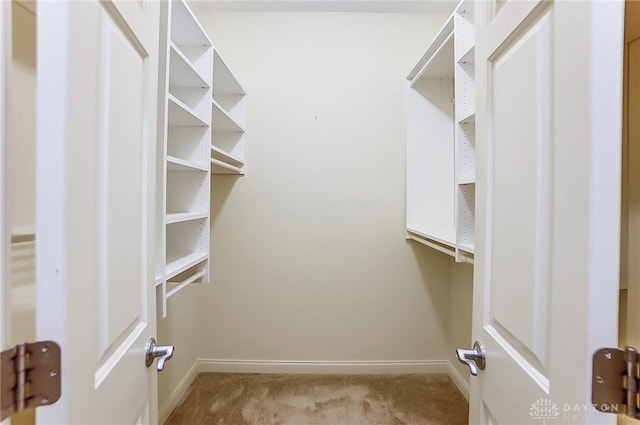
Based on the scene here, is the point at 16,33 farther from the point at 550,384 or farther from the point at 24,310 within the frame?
the point at 550,384

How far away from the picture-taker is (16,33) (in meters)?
0.55

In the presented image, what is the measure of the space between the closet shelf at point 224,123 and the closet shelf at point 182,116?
0.33m

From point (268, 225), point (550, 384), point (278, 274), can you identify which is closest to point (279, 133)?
point (268, 225)

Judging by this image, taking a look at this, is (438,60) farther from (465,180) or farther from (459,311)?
(459,311)

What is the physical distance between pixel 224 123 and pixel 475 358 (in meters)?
2.02

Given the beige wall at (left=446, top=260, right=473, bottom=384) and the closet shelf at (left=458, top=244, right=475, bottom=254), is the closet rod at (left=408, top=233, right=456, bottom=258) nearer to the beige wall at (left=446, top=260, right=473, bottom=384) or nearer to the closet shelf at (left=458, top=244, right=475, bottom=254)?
the closet shelf at (left=458, top=244, right=475, bottom=254)

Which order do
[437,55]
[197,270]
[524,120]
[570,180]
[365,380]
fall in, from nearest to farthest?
[570,180]
[524,120]
[197,270]
[437,55]
[365,380]

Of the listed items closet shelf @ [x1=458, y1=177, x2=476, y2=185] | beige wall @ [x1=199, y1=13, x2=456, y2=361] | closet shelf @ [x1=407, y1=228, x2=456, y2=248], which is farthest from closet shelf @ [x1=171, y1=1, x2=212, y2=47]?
closet shelf @ [x1=407, y1=228, x2=456, y2=248]

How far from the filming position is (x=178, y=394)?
198 cm

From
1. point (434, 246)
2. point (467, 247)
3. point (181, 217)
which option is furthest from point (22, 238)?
point (434, 246)

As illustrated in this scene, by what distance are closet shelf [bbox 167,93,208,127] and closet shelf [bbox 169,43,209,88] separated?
0.14m

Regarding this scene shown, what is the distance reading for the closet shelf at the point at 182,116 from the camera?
1272 mm

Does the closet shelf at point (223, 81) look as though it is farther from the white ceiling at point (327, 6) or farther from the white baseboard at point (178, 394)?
the white baseboard at point (178, 394)

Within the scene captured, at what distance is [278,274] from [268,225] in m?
0.39
